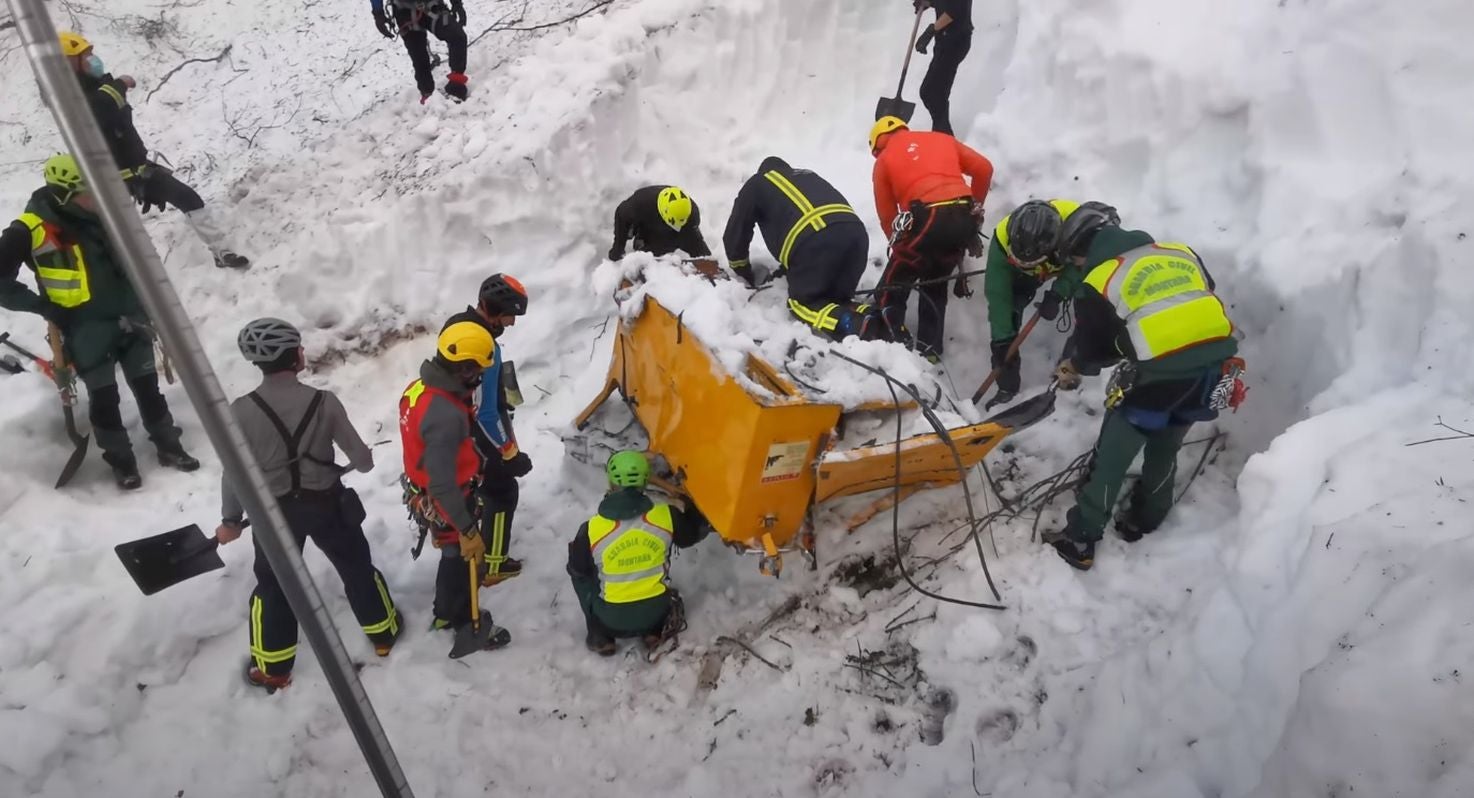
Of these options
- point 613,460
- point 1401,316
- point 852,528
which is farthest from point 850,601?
point 1401,316

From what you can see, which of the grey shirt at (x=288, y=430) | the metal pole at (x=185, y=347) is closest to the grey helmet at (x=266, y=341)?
the grey shirt at (x=288, y=430)

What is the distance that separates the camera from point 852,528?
4.06 meters

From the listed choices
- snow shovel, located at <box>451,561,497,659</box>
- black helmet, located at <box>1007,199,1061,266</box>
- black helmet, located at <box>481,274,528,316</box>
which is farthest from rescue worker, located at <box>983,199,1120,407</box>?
snow shovel, located at <box>451,561,497,659</box>

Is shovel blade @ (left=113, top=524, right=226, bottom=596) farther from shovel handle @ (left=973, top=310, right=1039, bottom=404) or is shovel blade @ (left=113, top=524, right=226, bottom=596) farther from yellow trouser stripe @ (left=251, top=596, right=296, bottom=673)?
shovel handle @ (left=973, top=310, right=1039, bottom=404)

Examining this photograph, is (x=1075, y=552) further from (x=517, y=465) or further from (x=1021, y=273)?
(x=517, y=465)

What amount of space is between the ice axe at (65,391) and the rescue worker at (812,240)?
376 cm

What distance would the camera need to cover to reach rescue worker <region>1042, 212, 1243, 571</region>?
336cm

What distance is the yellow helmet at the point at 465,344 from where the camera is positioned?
3.41 meters

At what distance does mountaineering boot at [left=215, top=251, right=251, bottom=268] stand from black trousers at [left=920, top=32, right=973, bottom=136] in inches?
198

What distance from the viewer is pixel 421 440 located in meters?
3.48

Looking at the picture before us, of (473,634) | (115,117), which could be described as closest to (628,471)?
(473,634)

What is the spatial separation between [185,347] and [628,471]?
7.15 feet

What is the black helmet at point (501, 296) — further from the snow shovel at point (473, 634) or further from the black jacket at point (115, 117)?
the black jacket at point (115, 117)

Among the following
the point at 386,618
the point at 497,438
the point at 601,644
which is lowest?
the point at 601,644
